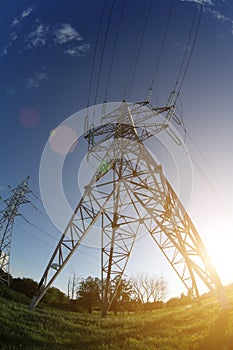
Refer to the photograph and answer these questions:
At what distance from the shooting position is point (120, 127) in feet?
53.0

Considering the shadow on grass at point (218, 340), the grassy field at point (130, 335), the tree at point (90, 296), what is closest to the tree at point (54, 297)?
the tree at point (90, 296)

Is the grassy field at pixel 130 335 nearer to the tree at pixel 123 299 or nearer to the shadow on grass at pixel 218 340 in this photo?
the shadow on grass at pixel 218 340

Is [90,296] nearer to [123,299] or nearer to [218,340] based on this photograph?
[123,299]

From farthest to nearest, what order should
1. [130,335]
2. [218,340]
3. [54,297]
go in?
1. [54,297]
2. [130,335]
3. [218,340]

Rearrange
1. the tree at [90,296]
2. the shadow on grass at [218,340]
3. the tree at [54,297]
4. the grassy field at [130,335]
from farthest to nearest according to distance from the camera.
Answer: the tree at [90,296] → the tree at [54,297] → the grassy field at [130,335] → the shadow on grass at [218,340]

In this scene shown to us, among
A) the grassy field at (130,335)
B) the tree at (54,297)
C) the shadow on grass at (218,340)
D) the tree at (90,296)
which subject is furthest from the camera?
the tree at (90,296)

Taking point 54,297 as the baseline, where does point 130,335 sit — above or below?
above

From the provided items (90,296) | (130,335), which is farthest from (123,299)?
(130,335)

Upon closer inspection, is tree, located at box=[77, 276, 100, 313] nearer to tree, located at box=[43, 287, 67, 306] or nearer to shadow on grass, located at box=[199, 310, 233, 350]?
tree, located at box=[43, 287, 67, 306]

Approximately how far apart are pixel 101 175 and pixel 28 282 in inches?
1185

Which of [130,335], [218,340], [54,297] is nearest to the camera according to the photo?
[218,340]

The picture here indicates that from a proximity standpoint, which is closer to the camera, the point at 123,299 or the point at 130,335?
the point at 130,335

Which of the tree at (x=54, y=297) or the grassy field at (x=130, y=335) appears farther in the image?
the tree at (x=54, y=297)

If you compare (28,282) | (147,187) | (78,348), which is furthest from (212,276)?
(28,282)
